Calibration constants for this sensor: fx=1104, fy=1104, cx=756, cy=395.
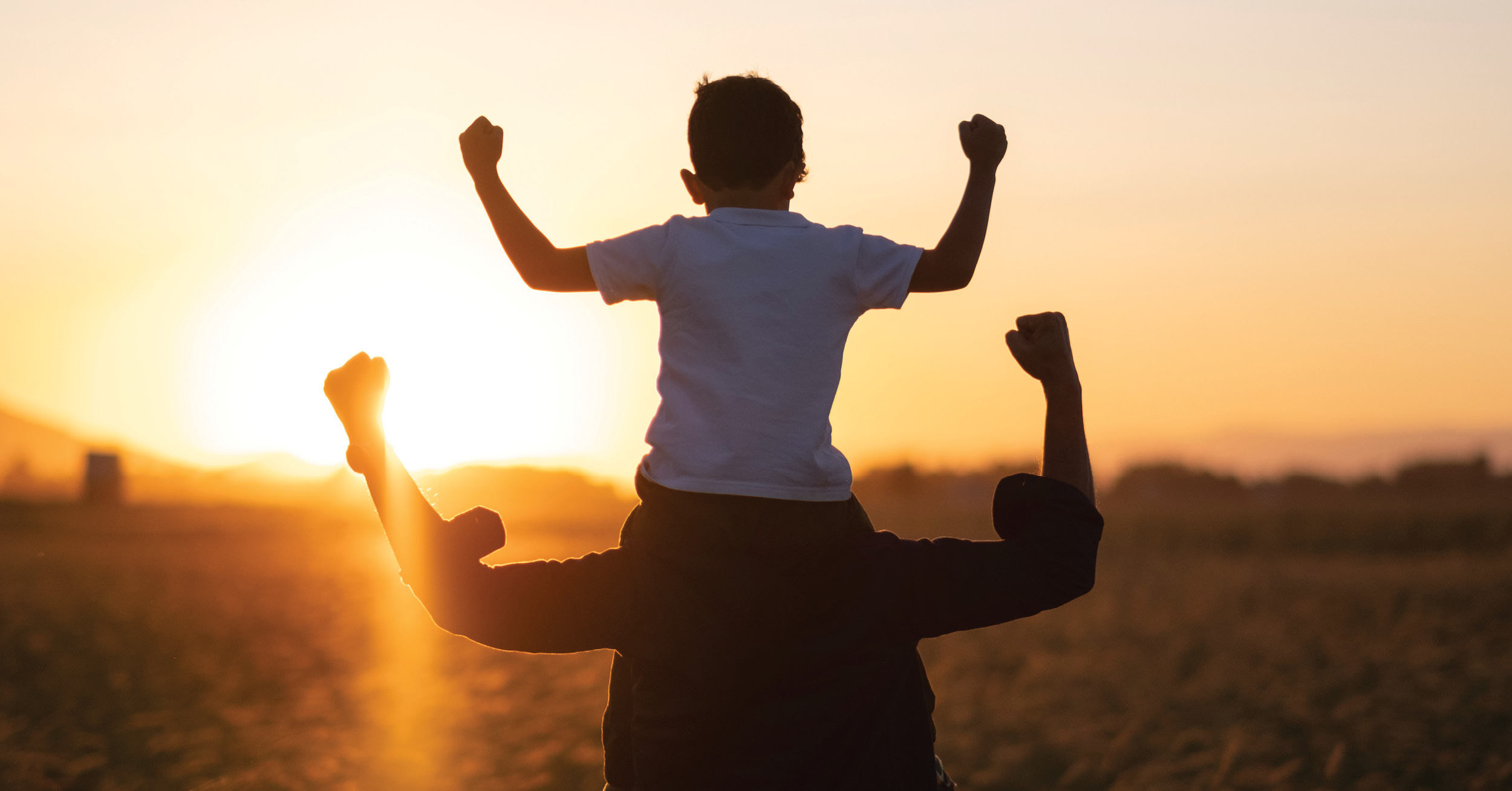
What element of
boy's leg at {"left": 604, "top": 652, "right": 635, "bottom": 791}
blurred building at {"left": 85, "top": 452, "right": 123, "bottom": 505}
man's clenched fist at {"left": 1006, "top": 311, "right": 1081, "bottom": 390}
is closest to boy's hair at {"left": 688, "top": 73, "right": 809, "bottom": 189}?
man's clenched fist at {"left": 1006, "top": 311, "right": 1081, "bottom": 390}

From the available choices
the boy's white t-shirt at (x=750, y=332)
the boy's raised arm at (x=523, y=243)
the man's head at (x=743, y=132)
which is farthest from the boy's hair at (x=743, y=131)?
the boy's raised arm at (x=523, y=243)

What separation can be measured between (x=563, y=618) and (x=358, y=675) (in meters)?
6.65

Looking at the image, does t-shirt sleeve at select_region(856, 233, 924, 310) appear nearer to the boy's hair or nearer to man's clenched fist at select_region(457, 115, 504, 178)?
the boy's hair

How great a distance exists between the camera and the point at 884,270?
225cm

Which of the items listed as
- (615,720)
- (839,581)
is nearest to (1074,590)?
(839,581)

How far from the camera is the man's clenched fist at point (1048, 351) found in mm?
2416

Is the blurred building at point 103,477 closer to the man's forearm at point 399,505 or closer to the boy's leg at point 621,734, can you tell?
the man's forearm at point 399,505

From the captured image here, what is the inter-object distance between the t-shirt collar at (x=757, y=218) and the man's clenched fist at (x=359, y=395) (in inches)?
31.0

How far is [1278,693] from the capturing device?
293 inches

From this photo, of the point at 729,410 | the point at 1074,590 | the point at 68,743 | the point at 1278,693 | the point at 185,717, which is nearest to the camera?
the point at 729,410

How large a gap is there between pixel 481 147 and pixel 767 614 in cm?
117

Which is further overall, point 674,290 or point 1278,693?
point 1278,693

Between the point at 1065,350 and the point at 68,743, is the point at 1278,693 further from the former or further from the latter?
the point at 68,743

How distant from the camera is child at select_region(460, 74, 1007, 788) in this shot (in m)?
2.14
